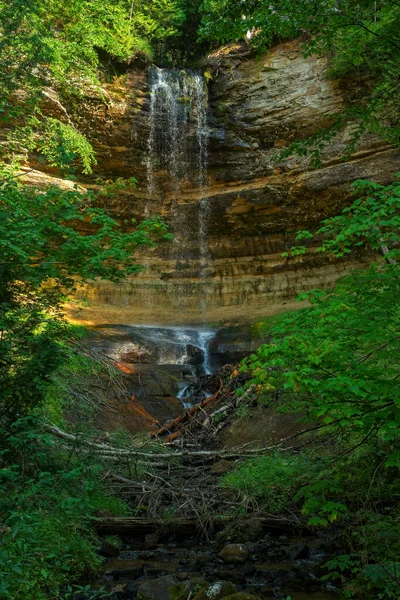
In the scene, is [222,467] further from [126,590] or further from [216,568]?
[126,590]

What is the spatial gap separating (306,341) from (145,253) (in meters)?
21.1

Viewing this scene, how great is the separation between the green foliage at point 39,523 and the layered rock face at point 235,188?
592 inches

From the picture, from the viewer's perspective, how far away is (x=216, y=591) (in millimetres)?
4516

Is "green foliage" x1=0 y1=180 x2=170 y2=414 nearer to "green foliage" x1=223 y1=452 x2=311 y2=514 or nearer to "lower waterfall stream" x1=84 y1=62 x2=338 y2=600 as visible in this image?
"lower waterfall stream" x1=84 y1=62 x2=338 y2=600

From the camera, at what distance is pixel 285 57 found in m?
22.6

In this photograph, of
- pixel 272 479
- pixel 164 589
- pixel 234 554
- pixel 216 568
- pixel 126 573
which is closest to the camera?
pixel 164 589

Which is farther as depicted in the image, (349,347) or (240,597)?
(240,597)

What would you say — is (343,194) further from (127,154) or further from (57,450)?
(57,450)

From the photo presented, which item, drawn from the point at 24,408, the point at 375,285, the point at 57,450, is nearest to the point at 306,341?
the point at 375,285

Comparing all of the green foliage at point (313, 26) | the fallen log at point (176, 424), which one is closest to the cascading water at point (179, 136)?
the fallen log at point (176, 424)

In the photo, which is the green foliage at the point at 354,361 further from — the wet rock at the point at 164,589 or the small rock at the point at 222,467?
the small rock at the point at 222,467

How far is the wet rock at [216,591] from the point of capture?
4472 millimetres

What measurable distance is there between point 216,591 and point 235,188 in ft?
67.0

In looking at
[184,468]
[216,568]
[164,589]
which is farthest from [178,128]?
[164,589]
